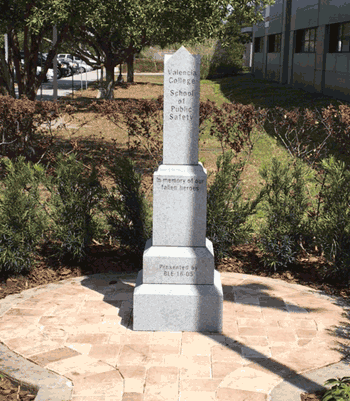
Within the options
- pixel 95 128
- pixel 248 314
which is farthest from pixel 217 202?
pixel 95 128

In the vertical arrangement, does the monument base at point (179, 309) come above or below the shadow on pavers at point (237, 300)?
above

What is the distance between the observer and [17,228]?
7160mm

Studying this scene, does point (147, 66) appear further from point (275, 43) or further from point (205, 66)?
point (275, 43)

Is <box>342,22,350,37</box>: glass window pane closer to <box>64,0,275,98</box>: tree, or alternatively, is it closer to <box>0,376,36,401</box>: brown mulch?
<box>64,0,275,98</box>: tree

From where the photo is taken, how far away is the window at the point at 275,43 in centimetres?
3949

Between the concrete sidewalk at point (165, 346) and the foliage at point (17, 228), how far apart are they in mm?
451

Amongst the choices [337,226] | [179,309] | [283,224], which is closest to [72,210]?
[179,309]

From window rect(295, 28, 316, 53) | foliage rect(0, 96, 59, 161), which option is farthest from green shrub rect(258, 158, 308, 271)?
window rect(295, 28, 316, 53)

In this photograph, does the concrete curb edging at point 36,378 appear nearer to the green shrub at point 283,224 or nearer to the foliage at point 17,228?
the foliage at point 17,228

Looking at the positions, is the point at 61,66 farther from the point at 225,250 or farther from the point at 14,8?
the point at 225,250

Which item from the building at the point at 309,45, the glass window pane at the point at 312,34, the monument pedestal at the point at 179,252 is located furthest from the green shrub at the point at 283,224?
the glass window pane at the point at 312,34

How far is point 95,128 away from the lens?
20.0 meters

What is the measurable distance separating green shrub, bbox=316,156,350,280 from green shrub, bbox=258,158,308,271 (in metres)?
0.34

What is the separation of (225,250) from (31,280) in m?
2.53
